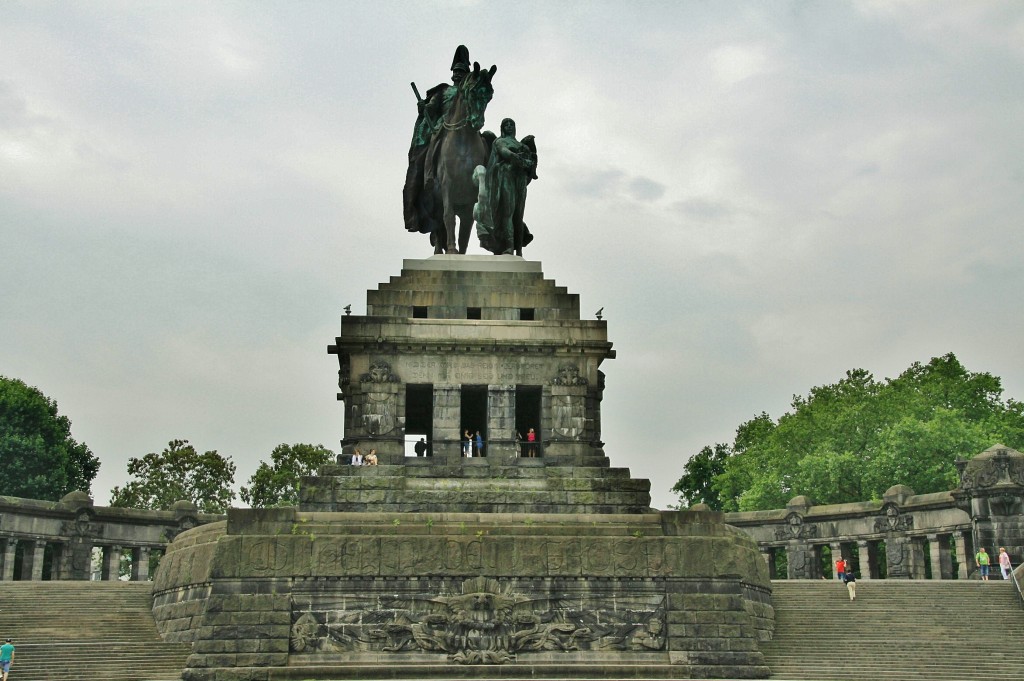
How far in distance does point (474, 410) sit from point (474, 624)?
11.6 metres

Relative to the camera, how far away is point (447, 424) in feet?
114

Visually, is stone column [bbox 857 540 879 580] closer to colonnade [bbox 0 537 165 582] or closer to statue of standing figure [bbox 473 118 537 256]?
statue of standing figure [bbox 473 118 537 256]

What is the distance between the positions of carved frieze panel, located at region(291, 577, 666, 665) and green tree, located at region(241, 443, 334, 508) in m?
38.5

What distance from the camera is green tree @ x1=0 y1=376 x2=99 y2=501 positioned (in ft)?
186

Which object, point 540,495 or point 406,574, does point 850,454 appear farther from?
point 406,574

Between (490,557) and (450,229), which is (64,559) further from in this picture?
(490,557)

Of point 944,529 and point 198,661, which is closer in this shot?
point 198,661

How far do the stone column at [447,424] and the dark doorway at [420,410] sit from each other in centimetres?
58

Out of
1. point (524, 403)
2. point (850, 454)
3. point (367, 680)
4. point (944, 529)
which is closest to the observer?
point (367, 680)

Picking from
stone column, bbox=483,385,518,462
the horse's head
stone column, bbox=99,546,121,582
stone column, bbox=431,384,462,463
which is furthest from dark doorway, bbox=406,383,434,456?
stone column, bbox=99,546,121,582

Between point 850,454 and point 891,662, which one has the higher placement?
point 850,454

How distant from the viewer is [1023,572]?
33.7 metres

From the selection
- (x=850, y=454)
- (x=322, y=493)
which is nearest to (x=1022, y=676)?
(x=322, y=493)

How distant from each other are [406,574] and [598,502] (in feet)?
20.8
